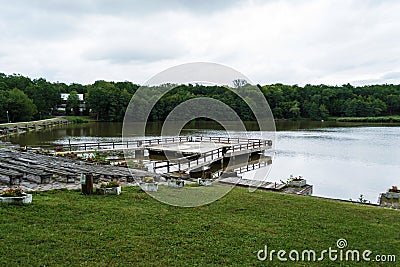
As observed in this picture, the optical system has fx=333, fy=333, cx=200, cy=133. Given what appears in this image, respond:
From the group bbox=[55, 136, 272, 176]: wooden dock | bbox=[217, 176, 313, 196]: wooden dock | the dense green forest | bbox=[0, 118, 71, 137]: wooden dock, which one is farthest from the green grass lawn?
the dense green forest

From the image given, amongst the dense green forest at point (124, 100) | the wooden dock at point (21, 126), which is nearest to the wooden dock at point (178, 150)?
the wooden dock at point (21, 126)

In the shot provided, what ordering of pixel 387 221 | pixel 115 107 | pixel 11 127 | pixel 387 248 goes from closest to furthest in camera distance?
pixel 387 248 → pixel 387 221 → pixel 11 127 → pixel 115 107

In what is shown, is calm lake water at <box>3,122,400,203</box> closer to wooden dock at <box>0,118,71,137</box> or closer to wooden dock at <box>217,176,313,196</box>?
wooden dock at <box>217,176,313,196</box>

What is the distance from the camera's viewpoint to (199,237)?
6.18 metres

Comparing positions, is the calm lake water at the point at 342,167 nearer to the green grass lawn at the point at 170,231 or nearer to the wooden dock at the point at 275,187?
the wooden dock at the point at 275,187

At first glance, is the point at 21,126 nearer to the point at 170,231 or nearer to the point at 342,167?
the point at 342,167

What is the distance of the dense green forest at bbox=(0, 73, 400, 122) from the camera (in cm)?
6266

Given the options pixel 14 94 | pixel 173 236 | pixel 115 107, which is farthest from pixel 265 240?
pixel 115 107

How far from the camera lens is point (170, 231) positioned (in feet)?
21.0

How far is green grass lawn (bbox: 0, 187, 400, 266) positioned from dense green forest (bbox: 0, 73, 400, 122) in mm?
53845

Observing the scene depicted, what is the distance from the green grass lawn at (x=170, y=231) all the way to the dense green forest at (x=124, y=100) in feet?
177

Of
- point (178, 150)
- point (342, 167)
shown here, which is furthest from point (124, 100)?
point (342, 167)

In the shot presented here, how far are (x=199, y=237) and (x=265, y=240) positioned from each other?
1.23 meters

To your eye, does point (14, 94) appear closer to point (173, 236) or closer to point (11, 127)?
point (11, 127)
